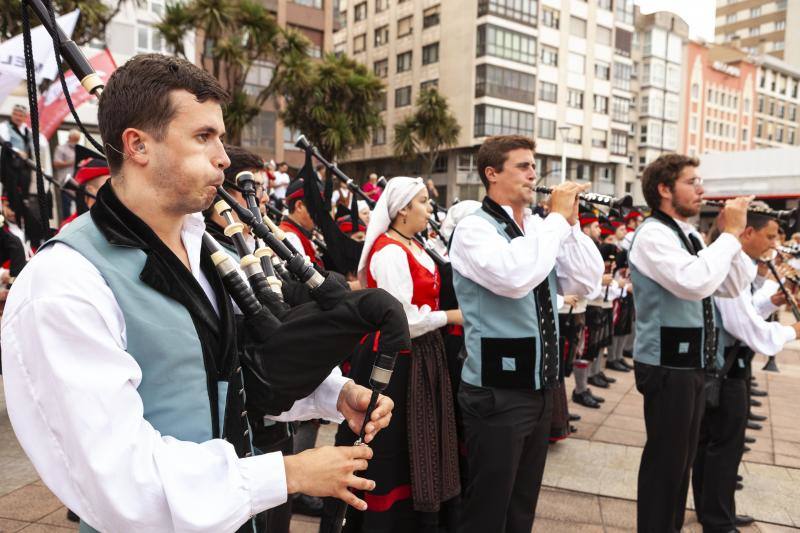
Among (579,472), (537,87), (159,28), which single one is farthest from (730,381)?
(537,87)

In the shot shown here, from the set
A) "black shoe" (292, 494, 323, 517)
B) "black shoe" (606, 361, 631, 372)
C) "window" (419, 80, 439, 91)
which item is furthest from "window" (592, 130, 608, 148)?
"black shoe" (292, 494, 323, 517)

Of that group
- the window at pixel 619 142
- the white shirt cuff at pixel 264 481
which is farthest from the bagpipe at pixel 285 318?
the window at pixel 619 142

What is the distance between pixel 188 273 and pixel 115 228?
18cm

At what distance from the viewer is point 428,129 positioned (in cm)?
3631

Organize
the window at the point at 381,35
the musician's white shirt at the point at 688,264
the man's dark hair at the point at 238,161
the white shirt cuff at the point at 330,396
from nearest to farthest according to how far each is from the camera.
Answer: the white shirt cuff at the point at 330,396 → the man's dark hair at the point at 238,161 → the musician's white shirt at the point at 688,264 → the window at the point at 381,35

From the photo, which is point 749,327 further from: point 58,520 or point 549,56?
point 549,56

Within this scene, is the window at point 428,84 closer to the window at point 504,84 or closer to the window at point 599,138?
the window at point 504,84

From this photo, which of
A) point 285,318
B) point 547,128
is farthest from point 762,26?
point 285,318

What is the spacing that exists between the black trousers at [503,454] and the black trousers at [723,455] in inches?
53.0

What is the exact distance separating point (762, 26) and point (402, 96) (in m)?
66.6

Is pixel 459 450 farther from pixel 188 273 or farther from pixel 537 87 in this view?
pixel 537 87

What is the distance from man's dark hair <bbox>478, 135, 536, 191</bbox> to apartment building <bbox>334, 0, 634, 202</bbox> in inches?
1363

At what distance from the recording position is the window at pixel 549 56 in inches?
1647

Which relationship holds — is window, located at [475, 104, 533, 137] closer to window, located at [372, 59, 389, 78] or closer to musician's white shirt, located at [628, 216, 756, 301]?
window, located at [372, 59, 389, 78]
